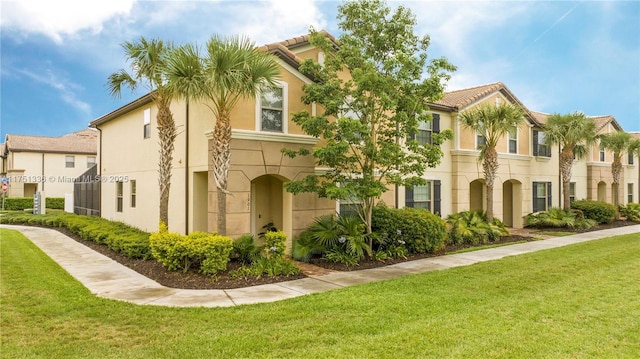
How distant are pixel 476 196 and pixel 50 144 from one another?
3905 cm

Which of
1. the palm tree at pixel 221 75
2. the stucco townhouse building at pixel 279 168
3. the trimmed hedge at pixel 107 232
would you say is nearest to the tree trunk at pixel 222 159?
the palm tree at pixel 221 75

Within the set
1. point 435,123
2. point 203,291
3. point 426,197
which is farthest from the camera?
point 435,123

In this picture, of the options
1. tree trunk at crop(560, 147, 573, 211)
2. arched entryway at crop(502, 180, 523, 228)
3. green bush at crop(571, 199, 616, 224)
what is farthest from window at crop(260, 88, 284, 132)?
green bush at crop(571, 199, 616, 224)

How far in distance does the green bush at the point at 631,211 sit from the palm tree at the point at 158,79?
2554 cm

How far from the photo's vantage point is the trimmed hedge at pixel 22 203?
33500 mm

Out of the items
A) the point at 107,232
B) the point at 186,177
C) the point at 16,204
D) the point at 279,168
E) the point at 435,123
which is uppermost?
the point at 435,123

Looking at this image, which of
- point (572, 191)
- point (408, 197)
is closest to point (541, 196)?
point (572, 191)

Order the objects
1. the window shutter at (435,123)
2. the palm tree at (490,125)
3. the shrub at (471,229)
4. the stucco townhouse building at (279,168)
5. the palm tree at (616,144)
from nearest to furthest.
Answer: the stucco townhouse building at (279,168)
the shrub at (471,229)
the palm tree at (490,125)
the window shutter at (435,123)
the palm tree at (616,144)

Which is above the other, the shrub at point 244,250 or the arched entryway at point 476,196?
the arched entryway at point 476,196

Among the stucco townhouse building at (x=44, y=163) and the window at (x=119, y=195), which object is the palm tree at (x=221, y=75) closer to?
the window at (x=119, y=195)

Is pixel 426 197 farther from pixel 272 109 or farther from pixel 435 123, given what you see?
pixel 272 109

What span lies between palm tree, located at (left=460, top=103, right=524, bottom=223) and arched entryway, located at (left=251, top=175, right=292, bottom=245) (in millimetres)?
8586

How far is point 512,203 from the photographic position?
21297 mm

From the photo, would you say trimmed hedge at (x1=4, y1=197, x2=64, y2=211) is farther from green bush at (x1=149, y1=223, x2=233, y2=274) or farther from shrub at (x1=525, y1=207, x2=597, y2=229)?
shrub at (x1=525, y1=207, x2=597, y2=229)
